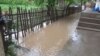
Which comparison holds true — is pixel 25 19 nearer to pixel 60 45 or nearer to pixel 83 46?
pixel 60 45

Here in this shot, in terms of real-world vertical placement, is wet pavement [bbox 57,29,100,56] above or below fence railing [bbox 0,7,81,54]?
below

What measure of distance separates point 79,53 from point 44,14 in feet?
22.2

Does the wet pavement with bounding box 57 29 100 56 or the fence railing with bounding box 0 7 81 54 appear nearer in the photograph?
the wet pavement with bounding box 57 29 100 56

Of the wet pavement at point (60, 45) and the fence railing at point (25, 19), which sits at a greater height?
the fence railing at point (25, 19)

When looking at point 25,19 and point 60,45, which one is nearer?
point 60,45

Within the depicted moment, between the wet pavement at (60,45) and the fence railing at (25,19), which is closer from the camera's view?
the wet pavement at (60,45)

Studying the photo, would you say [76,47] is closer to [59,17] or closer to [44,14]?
[44,14]

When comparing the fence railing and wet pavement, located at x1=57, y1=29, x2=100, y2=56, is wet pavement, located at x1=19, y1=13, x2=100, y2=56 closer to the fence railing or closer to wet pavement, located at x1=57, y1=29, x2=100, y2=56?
wet pavement, located at x1=57, y1=29, x2=100, y2=56

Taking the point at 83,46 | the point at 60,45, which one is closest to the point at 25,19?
the point at 60,45

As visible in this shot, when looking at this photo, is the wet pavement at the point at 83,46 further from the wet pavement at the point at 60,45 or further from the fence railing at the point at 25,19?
the fence railing at the point at 25,19

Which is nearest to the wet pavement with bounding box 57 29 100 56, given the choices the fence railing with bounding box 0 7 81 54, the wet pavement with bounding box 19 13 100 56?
the wet pavement with bounding box 19 13 100 56

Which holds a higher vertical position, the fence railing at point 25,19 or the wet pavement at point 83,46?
the fence railing at point 25,19

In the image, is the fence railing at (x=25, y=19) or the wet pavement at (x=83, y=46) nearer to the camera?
the wet pavement at (x=83, y=46)

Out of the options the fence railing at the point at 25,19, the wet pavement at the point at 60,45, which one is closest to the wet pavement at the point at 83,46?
the wet pavement at the point at 60,45
